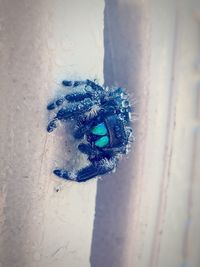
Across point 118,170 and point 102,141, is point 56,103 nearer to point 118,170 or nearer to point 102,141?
point 102,141

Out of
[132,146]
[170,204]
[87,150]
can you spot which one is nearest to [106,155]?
[87,150]

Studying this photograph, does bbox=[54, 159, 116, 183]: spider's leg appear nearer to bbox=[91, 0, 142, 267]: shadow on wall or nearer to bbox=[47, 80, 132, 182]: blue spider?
bbox=[47, 80, 132, 182]: blue spider

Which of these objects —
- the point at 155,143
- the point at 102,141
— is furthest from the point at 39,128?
the point at 155,143

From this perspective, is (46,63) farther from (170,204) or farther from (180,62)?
(170,204)

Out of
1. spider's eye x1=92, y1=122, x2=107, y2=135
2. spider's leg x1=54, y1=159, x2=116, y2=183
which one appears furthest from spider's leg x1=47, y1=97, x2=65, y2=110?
spider's leg x1=54, y1=159, x2=116, y2=183

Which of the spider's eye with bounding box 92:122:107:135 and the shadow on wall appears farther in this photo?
the shadow on wall

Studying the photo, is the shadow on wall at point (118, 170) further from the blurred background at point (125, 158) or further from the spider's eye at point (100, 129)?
the spider's eye at point (100, 129)
